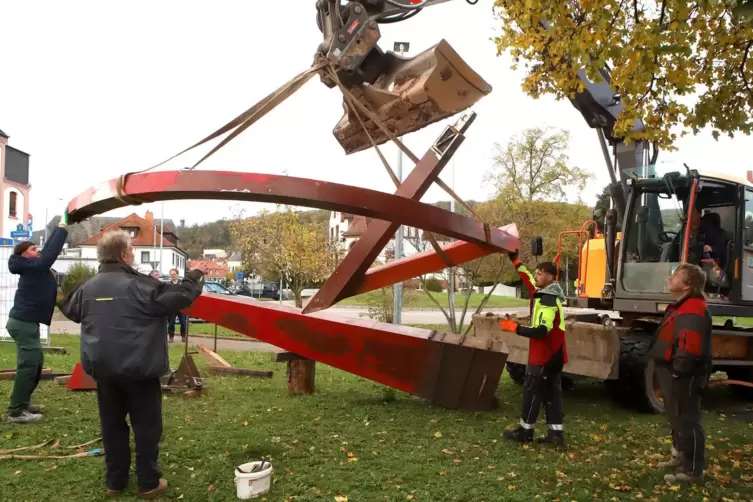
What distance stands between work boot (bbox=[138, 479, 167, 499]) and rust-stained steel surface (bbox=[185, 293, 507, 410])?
2292 mm

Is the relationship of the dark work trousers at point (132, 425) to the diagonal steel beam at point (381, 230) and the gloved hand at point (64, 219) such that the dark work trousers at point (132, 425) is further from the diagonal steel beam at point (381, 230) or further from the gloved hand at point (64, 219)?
the diagonal steel beam at point (381, 230)

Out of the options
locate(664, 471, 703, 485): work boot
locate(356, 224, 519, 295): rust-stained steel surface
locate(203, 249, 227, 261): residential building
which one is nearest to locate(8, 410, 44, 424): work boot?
locate(356, 224, 519, 295): rust-stained steel surface

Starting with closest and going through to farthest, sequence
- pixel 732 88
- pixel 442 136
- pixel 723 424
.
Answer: pixel 442 136 < pixel 732 88 < pixel 723 424

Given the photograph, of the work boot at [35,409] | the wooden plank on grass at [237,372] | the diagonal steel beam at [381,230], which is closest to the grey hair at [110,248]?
the diagonal steel beam at [381,230]

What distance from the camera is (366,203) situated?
4008 millimetres

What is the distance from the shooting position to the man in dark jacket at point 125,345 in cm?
367

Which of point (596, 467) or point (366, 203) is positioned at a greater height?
point (366, 203)

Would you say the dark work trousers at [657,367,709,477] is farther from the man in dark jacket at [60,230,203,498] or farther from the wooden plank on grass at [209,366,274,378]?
the wooden plank on grass at [209,366,274,378]

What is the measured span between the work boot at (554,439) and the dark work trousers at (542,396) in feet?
0.12

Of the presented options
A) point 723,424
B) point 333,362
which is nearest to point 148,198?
point 333,362

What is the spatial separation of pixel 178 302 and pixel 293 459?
1.69 m

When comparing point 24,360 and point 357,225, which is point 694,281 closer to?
point 24,360

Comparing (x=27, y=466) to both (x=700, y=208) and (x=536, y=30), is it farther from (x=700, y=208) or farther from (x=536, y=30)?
(x=700, y=208)

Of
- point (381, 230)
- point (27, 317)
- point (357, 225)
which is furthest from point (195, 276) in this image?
point (357, 225)
